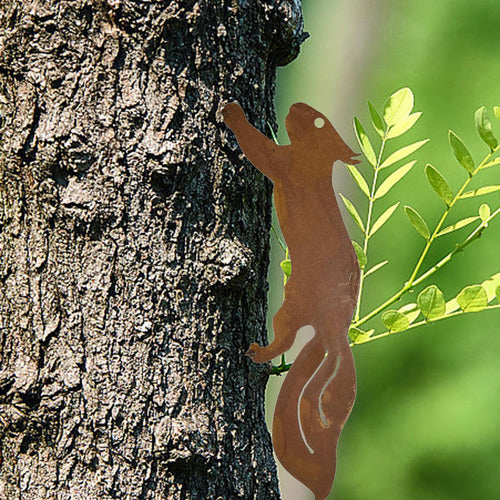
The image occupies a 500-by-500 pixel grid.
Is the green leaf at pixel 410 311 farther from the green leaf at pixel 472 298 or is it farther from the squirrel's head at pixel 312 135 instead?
the squirrel's head at pixel 312 135

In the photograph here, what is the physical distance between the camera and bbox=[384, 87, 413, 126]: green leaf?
834 millimetres

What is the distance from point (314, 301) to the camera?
760mm

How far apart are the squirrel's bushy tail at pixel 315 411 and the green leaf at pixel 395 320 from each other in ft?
0.17

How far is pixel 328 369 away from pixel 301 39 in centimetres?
35

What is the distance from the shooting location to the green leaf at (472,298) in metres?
0.79

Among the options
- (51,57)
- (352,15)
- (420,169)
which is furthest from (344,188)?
(51,57)

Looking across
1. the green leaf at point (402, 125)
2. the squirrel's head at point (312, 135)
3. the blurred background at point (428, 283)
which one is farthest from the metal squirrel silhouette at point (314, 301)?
the blurred background at point (428, 283)

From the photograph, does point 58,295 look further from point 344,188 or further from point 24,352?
point 344,188

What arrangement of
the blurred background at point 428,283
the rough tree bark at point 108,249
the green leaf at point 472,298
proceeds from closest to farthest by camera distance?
the rough tree bark at point 108,249 < the green leaf at point 472,298 < the blurred background at point 428,283

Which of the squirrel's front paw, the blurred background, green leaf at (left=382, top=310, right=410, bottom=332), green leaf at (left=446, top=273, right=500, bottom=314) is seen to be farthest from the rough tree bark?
the blurred background

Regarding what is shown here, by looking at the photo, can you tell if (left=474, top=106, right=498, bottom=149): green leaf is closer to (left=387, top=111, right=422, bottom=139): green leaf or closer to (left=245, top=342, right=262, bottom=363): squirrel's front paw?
(left=387, top=111, right=422, bottom=139): green leaf

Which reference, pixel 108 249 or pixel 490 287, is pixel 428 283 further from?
pixel 108 249

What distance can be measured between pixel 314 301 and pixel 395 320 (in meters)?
0.09

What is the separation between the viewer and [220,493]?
2.38 ft
